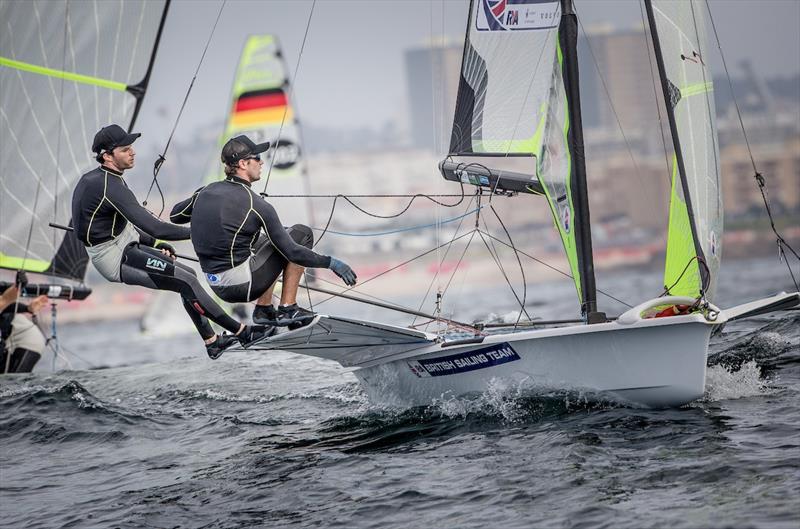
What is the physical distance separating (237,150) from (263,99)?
11016mm

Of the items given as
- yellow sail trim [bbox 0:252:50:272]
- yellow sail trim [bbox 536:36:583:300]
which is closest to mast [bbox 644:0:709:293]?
yellow sail trim [bbox 536:36:583:300]

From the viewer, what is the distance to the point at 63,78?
9438mm

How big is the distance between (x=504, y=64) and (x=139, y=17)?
13.7 ft

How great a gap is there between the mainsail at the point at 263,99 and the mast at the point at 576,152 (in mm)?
10412

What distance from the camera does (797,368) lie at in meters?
6.57

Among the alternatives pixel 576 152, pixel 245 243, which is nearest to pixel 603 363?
pixel 576 152

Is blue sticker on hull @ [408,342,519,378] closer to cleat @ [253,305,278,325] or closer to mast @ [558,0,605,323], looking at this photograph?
mast @ [558,0,605,323]

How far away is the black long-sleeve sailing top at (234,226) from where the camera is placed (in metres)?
5.54

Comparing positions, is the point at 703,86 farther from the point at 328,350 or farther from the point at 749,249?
the point at 749,249

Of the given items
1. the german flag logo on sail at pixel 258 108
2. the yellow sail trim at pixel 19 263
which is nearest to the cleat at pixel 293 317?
the yellow sail trim at pixel 19 263

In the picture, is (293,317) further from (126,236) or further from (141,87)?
(141,87)

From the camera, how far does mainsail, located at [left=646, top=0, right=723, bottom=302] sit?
6219mm

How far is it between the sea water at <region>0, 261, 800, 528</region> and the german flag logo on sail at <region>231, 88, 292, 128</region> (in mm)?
9067

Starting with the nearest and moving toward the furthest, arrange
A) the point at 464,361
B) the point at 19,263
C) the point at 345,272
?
the point at 345,272, the point at 464,361, the point at 19,263
